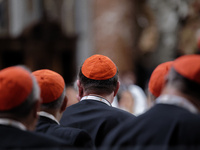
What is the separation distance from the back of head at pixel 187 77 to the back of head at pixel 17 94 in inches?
26.7

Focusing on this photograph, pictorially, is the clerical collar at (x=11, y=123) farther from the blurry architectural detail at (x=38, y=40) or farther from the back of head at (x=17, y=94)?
the blurry architectural detail at (x=38, y=40)

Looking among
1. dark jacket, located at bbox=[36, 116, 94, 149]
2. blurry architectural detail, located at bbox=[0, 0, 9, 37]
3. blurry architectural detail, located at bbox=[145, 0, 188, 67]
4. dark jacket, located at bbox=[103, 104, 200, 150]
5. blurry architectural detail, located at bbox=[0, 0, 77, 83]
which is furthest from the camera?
blurry architectural detail, located at bbox=[0, 0, 9, 37]

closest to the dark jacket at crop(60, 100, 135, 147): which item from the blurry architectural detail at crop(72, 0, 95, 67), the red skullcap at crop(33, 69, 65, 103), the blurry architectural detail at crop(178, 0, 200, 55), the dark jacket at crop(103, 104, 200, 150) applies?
the red skullcap at crop(33, 69, 65, 103)

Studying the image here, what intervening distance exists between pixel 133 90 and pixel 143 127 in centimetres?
600

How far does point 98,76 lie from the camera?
8.81ft

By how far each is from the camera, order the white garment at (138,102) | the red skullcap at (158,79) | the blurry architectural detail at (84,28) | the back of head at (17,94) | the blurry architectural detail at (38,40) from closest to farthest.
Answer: the back of head at (17,94)
the red skullcap at (158,79)
the white garment at (138,102)
the blurry architectural detail at (84,28)
the blurry architectural detail at (38,40)

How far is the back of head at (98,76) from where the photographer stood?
267cm

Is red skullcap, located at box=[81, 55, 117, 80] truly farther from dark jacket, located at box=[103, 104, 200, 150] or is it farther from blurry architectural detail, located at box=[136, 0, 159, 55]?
blurry architectural detail, located at box=[136, 0, 159, 55]

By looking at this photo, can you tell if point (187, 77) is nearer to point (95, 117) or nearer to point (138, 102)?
point (95, 117)

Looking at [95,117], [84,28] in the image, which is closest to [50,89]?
[95,117]

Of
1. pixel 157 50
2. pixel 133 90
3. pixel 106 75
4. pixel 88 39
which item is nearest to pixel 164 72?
pixel 106 75

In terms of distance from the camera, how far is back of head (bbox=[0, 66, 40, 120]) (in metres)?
1.71

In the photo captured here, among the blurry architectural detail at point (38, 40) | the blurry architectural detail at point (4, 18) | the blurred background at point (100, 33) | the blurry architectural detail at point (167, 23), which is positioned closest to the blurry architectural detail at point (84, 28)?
the blurred background at point (100, 33)

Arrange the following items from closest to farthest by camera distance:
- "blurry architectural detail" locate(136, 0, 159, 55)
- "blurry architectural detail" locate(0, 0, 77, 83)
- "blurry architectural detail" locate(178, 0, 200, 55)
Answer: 1. "blurry architectural detail" locate(178, 0, 200, 55)
2. "blurry architectural detail" locate(136, 0, 159, 55)
3. "blurry architectural detail" locate(0, 0, 77, 83)
